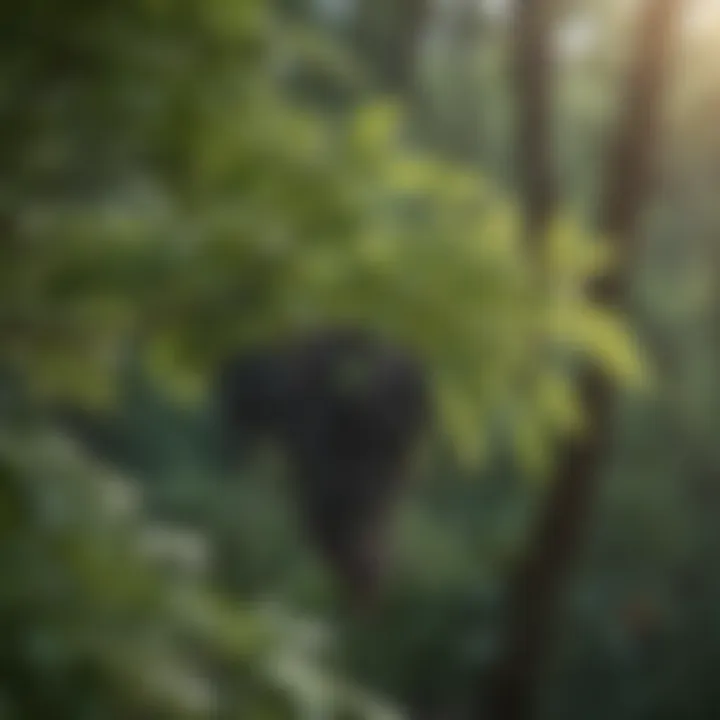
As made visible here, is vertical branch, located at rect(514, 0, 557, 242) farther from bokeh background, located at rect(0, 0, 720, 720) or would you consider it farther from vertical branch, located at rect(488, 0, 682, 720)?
bokeh background, located at rect(0, 0, 720, 720)

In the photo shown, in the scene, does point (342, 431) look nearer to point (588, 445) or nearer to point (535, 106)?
point (588, 445)

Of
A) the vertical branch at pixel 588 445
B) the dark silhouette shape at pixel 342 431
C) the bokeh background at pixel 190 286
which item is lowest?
the bokeh background at pixel 190 286

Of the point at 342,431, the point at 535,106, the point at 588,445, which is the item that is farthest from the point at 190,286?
the point at 342,431

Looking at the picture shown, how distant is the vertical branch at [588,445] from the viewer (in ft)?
5.45

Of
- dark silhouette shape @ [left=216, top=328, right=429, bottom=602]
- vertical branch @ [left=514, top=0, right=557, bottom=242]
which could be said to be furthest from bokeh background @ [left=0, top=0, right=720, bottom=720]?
dark silhouette shape @ [left=216, top=328, right=429, bottom=602]

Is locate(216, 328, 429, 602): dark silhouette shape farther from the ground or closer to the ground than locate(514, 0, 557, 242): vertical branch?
farther from the ground

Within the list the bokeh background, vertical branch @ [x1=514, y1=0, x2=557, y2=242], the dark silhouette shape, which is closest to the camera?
the bokeh background

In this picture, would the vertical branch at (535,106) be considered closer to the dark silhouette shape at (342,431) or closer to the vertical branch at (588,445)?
the vertical branch at (588,445)

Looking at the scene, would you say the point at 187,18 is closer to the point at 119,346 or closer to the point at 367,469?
the point at 119,346

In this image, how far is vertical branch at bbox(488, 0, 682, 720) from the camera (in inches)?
65.4

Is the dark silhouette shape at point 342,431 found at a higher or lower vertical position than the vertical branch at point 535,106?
higher

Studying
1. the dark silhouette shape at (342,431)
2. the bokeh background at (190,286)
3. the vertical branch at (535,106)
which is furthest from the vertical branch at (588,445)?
the bokeh background at (190,286)

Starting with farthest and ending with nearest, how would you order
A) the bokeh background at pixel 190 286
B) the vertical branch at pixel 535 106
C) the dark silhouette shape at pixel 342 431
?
the dark silhouette shape at pixel 342 431 → the vertical branch at pixel 535 106 → the bokeh background at pixel 190 286

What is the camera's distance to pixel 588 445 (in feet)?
6.07
